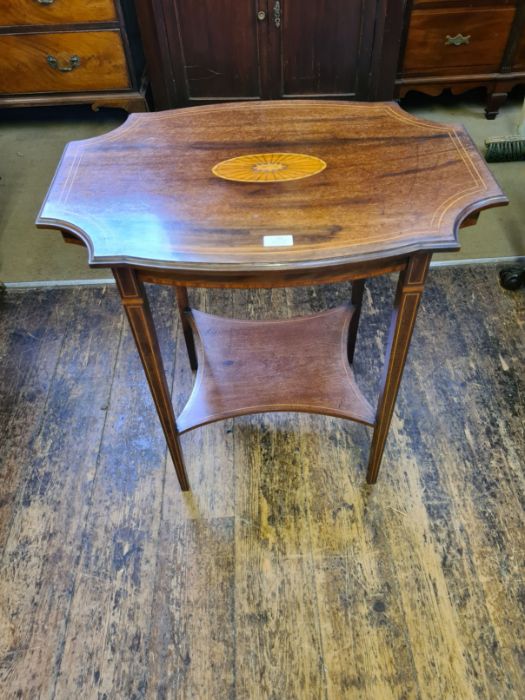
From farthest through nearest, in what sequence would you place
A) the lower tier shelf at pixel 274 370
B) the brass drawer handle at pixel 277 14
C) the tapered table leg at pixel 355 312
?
1. the brass drawer handle at pixel 277 14
2. the tapered table leg at pixel 355 312
3. the lower tier shelf at pixel 274 370

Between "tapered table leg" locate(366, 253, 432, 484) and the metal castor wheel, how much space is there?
0.84 metres

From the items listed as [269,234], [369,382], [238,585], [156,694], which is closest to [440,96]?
[369,382]

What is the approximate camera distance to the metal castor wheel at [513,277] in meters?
1.71

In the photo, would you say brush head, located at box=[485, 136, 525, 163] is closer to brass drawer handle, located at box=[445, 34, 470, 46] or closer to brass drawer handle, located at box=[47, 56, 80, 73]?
brass drawer handle, located at box=[445, 34, 470, 46]

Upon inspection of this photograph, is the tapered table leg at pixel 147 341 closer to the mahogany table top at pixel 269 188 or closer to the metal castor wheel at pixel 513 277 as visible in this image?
the mahogany table top at pixel 269 188

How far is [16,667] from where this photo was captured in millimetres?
1069

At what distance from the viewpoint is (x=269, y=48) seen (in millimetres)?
2090

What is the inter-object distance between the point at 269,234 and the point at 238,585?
2.47 feet

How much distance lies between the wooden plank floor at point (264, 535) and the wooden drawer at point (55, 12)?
126 centimetres

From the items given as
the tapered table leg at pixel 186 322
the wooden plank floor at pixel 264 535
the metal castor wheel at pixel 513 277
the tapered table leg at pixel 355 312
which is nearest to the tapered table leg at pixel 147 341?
the wooden plank floor at pixel 264 535

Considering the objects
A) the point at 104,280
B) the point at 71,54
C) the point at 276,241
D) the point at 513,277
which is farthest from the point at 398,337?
the point at 71,54

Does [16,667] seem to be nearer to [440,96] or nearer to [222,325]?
[222,325]

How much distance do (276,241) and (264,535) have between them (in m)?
0.71

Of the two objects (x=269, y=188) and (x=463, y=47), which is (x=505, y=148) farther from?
(x=269, y=188)
